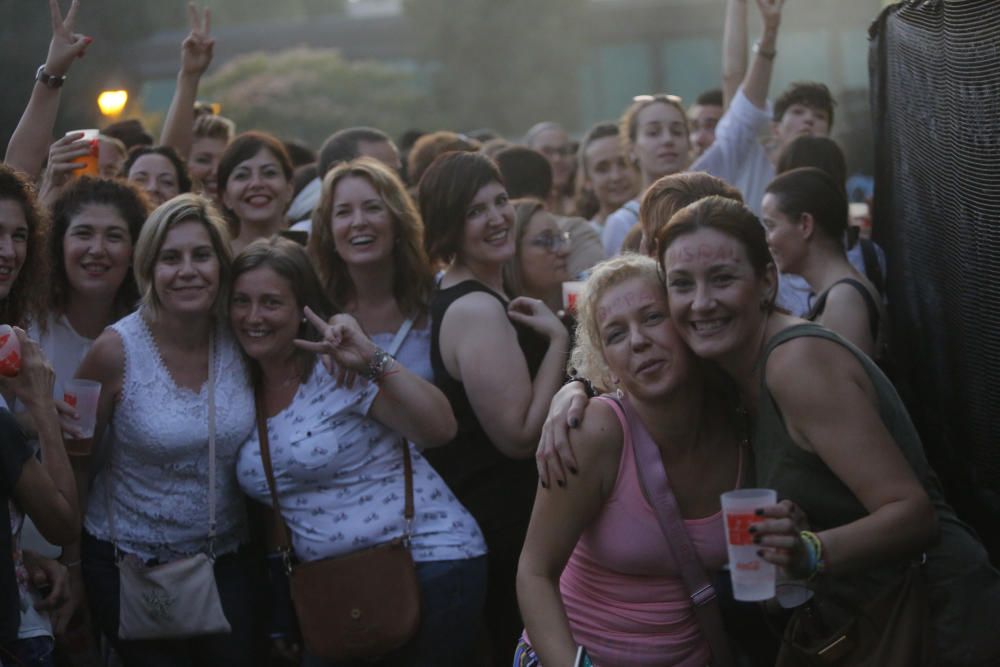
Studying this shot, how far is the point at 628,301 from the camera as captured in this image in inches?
138

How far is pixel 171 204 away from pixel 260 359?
0.64m

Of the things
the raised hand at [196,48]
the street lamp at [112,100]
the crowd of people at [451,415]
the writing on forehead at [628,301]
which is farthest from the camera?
the street lamp at [112,100]

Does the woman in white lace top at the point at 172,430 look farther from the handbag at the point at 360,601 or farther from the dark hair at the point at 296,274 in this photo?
the handbag at the point at 360,601

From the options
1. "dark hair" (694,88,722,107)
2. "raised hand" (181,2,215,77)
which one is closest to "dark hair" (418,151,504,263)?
"raised hand" (181,2,215,77)

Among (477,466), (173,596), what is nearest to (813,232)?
(477,466)

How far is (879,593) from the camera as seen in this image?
124 inches

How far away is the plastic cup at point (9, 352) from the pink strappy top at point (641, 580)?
5.71 feet

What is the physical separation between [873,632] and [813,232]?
2.22 m

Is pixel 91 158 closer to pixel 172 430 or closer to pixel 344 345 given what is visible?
pixel 172 430

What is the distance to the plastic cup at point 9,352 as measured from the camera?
3.72 metres

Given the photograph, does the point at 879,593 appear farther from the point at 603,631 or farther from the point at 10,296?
the point at 10,296

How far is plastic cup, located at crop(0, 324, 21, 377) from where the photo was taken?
3725 millimetres

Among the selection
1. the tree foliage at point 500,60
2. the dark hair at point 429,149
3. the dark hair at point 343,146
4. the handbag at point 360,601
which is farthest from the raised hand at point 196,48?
the tree foliage at point 500,60

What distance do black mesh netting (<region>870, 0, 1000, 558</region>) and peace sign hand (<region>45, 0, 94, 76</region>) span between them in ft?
11.0
